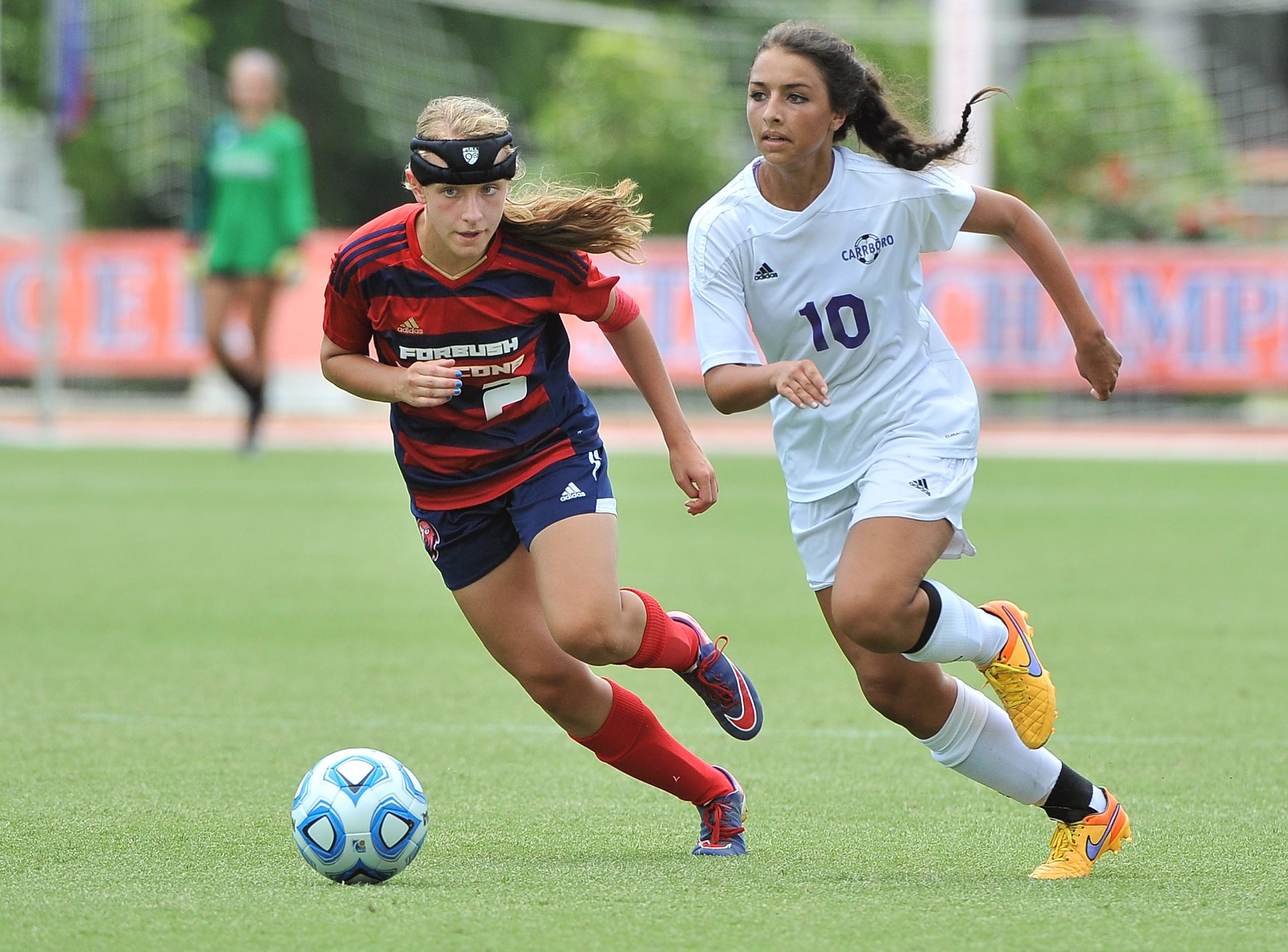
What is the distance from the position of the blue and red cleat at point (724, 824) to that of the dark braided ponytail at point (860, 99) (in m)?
1.55

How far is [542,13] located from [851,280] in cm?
2851

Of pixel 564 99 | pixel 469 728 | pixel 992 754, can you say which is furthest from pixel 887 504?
pixel 564 99

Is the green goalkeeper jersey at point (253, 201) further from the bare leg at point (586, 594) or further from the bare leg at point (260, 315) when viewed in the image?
the bare leg at point (586, 594)

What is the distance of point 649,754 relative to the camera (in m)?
4.45

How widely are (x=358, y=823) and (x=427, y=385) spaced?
0.96 meters

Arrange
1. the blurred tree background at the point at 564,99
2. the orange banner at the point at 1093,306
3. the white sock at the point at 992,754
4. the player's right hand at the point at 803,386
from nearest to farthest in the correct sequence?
the player's right hand at the point at 803,386 < the white sock at the point at 992,754 < the orange banner at the point at 1093,306 < the blurred tree background at the point at 564,99

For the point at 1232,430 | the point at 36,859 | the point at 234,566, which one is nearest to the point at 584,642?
the point at 36,859

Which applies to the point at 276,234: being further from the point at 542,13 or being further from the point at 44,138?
the point at 542,13

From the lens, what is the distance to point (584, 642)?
416cm

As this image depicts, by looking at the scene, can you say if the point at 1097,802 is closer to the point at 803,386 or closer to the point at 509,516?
the point at 803,386

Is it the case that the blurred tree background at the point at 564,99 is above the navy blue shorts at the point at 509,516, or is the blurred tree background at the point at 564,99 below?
above

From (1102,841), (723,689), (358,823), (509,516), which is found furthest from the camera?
(723,689)

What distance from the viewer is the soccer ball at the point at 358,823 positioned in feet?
12.6

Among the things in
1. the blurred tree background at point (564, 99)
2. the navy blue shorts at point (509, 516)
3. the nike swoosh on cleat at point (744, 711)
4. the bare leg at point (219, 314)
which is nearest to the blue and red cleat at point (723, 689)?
the nike swoosh on cleat at point (744, 711)
